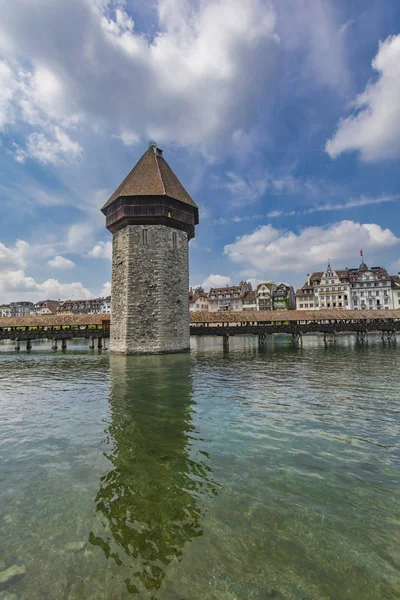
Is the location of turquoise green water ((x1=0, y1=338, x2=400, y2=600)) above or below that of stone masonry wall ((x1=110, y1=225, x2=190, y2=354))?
below

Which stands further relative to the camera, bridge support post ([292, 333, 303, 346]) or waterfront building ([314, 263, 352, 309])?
waterfront building ([314, 263, 352, 309])

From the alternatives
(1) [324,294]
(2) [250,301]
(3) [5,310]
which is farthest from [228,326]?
(3) [5,310]

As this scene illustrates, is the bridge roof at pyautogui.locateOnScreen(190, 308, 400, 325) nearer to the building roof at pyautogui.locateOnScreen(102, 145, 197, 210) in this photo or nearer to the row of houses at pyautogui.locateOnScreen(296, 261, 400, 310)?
the building roof at pyautogui.locateOnScreen(102, 145, 197, 210)

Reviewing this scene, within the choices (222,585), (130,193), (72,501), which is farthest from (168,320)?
(222,585)

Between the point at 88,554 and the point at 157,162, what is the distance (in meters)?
27.9

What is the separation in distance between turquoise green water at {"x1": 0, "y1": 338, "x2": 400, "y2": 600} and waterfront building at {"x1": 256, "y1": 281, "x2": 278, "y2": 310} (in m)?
73.1

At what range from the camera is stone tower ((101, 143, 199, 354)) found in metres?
24.0

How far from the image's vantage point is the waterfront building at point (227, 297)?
86000 millimetres

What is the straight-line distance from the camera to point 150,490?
4.36 metres

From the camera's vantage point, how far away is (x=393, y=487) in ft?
14.5

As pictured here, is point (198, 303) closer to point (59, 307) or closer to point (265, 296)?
point (265, 296)

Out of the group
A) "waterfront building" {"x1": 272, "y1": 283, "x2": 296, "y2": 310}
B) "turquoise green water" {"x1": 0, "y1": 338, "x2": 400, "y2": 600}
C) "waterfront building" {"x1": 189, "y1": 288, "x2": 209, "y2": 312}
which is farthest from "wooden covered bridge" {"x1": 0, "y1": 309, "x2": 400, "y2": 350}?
"waterfront building" {"x1": 189, "y1": 288, "x2": 209, "y2": 312}

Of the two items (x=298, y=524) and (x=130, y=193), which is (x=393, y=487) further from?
(x=130, y=193)

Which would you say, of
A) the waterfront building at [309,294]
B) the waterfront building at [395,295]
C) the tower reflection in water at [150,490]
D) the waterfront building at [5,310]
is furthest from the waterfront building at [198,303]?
the waterfront building at [5,310]
